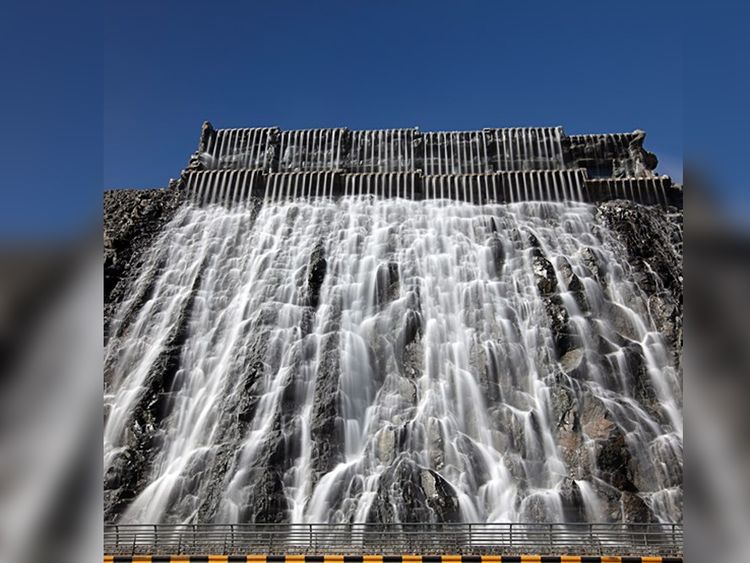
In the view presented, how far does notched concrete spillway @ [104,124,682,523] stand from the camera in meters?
23.0

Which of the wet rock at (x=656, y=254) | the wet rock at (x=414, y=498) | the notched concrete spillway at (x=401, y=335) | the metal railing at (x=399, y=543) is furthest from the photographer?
the wet rock at (x=656, y=254)

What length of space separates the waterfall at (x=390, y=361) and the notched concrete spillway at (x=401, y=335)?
10 centimetres

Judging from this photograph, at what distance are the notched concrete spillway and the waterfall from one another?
101 millimetres

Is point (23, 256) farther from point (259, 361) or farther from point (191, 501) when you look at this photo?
point (259, 361)

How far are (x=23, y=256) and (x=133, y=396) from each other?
2650 cm

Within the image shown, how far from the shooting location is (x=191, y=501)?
22750 millimetres

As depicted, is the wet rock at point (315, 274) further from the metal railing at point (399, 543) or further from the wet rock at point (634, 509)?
the wet rock at point (634, 509)

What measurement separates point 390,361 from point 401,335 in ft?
5.54

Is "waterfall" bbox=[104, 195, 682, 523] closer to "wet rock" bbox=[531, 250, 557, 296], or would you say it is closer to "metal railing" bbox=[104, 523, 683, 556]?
"wet rock" bbox=[531, 250, 557, 296]

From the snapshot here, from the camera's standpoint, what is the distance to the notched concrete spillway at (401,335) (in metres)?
23.0

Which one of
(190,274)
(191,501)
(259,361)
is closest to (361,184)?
(190,274)

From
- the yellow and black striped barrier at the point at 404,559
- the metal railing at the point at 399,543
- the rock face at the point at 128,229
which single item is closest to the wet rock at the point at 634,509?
the metal railing at the point at 399,543

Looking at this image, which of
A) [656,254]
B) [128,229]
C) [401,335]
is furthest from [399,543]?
[128,229]

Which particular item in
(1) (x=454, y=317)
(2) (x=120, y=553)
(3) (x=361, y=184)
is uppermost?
(3) (x=361, y=184)
